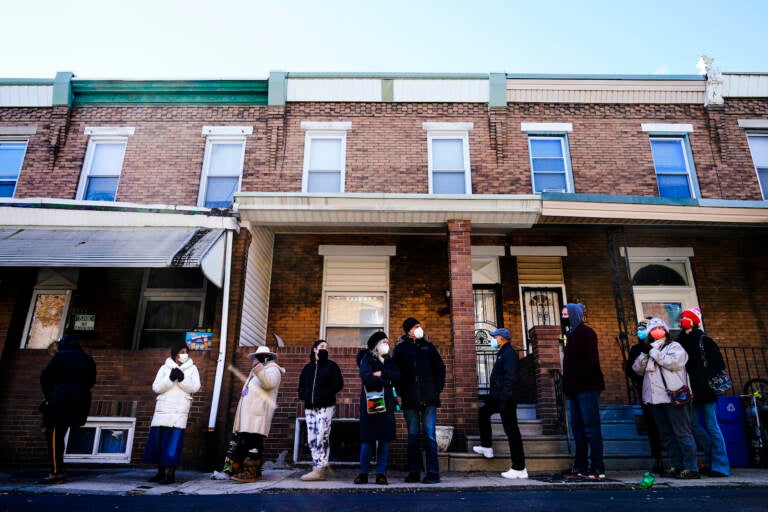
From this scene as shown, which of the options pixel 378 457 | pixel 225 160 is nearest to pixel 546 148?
pixel 225 160

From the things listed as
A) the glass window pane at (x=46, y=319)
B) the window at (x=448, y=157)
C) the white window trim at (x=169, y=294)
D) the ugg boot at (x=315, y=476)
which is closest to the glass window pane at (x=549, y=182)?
the window at (x=448, y=157)

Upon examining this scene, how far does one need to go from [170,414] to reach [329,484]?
2.07 metres

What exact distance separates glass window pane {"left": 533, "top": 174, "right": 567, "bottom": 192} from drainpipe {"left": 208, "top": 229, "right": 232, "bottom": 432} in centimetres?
610

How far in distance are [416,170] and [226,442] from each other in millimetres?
6038

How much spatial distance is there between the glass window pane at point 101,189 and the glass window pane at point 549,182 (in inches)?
336

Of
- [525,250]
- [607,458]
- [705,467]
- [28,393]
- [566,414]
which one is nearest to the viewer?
[705,467]

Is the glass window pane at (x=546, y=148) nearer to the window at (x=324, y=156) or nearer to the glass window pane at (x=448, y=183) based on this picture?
the glass window pane at (x=448, y=183)

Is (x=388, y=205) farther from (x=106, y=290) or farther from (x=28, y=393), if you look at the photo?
(x=28, y=393)

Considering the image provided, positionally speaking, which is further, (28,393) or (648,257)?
(648,257)

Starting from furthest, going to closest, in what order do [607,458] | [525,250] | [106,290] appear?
[525,250] → [106,290] → [607,458]

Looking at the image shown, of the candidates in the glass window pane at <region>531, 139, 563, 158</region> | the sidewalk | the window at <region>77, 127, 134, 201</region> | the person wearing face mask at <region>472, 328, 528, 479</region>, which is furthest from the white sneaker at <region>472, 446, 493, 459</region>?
the window at <region>77, 127, 134, 201</region>

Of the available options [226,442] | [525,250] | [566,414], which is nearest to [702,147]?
[525,250]

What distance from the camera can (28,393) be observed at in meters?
7.91

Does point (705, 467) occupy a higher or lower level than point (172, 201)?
lower
